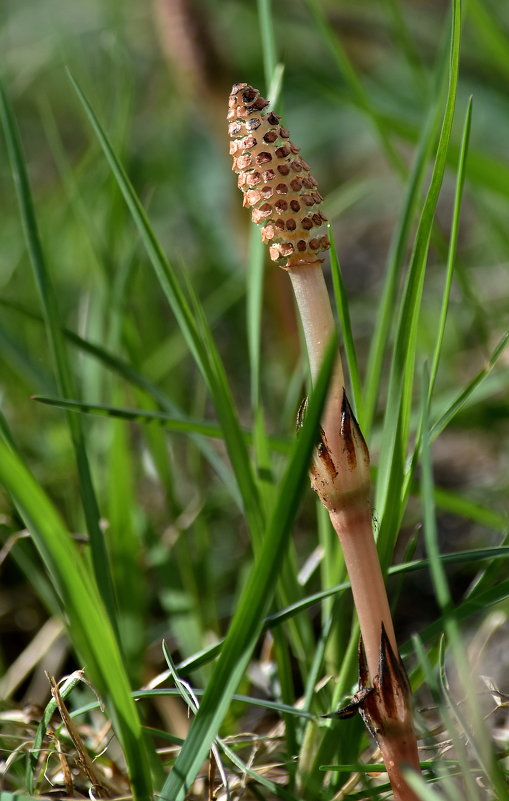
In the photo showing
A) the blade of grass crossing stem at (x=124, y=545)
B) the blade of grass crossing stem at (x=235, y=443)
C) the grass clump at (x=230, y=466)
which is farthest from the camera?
the blade of grass crossing stem at (x=124, y=545)

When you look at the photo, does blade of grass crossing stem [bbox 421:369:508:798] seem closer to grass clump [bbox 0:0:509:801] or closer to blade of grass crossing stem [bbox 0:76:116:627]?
grass clump [bbox 0:0:509:801]

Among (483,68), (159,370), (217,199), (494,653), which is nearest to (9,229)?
(217,199)

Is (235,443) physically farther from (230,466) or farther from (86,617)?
(230,466)

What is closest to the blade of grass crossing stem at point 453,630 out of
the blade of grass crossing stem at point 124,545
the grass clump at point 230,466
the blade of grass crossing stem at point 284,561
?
the grass clump at point 230,466

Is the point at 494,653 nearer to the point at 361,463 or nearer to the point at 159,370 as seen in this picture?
the point at 361,463

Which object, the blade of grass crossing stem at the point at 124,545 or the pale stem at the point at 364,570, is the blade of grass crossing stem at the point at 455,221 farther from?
the blade of grass crossing stem at the point at 124,545

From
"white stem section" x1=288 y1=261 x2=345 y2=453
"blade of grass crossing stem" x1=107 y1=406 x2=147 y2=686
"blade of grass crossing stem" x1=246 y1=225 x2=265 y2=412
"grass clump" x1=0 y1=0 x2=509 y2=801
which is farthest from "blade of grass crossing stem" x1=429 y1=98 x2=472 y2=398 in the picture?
"blade of grass crossing stem" x1=107 y1=406 x2=147 y2=686

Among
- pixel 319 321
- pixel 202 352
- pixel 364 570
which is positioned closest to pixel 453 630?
pixel 364 570
